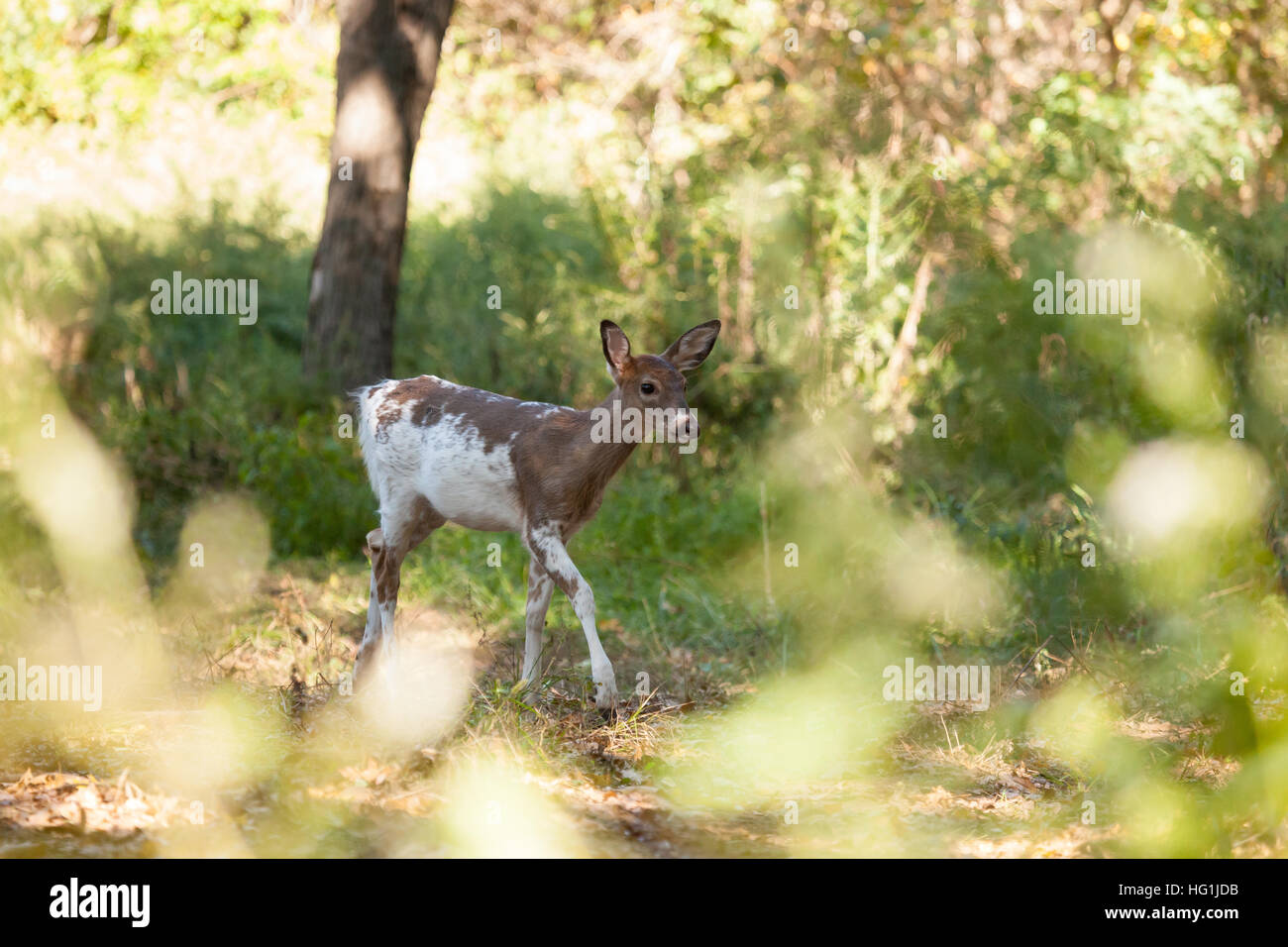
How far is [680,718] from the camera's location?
6.59m

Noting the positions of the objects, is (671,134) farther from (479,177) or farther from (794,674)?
(794,674)

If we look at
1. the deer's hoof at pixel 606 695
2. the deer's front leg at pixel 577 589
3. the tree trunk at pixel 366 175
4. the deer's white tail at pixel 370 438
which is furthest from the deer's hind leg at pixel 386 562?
the tree trunk at pixel 366 175

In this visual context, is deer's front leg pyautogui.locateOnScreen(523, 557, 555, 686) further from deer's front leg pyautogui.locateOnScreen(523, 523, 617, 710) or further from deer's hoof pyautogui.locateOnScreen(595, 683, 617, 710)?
deer's hoof pyautogui.locateOnScreen(595, 683, 617, 710)

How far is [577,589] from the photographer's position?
621 cm

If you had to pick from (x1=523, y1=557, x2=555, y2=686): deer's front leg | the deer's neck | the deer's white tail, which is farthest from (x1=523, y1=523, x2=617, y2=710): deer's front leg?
the deer's white tail

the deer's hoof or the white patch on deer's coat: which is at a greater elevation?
the white patch on deer's coat

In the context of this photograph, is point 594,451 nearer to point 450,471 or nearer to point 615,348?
point 615,348

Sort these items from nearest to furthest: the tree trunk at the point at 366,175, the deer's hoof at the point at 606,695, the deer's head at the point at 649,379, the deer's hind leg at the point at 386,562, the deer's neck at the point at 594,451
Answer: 1. the deer's hoof at the point at 606,695
2. the deer's head at the point at 649,379
3. the deer's neck at the point at 594,451
4. the deer's hind leg at the point at 386,562
5. the tree trunk at the point at 366,175

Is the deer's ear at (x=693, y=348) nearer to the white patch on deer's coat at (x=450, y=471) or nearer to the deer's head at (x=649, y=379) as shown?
the deer's head at (x=649, y=379)

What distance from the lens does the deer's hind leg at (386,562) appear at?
6824mm

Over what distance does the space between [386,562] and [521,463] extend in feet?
3.08

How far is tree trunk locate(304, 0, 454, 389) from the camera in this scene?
1052cm

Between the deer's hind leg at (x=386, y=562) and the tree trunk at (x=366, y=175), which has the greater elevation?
the tree trunk at (x=366, y=175)

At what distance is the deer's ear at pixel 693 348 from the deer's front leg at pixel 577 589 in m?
0.97
